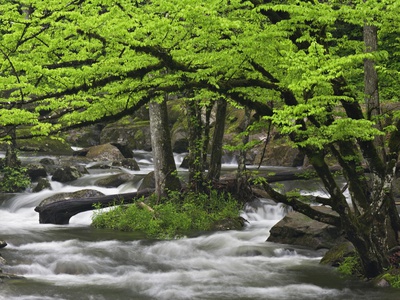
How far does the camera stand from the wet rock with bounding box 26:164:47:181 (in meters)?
26.2

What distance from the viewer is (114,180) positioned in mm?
24953

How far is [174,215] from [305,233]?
15.0 ft

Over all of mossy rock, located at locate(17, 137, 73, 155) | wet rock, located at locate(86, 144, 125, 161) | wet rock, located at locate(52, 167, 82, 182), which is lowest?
wet rock, located at locate(52, 167, 82, 182)

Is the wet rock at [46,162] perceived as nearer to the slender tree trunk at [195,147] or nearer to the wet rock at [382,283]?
the slender tree trunk at [195,147]

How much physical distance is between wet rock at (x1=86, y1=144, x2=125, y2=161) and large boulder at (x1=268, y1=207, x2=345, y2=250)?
1800 cm

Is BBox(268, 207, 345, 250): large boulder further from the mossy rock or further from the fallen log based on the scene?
the mossy rock

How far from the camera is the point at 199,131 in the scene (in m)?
20.0

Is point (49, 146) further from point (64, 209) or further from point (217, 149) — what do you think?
point (217, 149)

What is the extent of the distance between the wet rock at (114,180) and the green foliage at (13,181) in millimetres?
3081

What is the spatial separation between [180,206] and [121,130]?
20.3 meters

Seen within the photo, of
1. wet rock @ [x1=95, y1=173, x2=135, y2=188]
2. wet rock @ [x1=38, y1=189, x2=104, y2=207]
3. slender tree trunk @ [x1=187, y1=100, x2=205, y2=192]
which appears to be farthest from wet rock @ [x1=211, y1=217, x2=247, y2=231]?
wet rock @ [x1=95, y1=173, x2=135, y2=188]

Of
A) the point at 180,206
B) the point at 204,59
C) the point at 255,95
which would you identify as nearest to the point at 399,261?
the point at 255,95

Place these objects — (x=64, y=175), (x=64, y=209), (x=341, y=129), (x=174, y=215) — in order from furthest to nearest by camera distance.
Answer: (x=64, y=175) → (x=64, y=209) → (x=174, y=215) → (x=341, y=129)

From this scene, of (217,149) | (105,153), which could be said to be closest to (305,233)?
(217,149)
